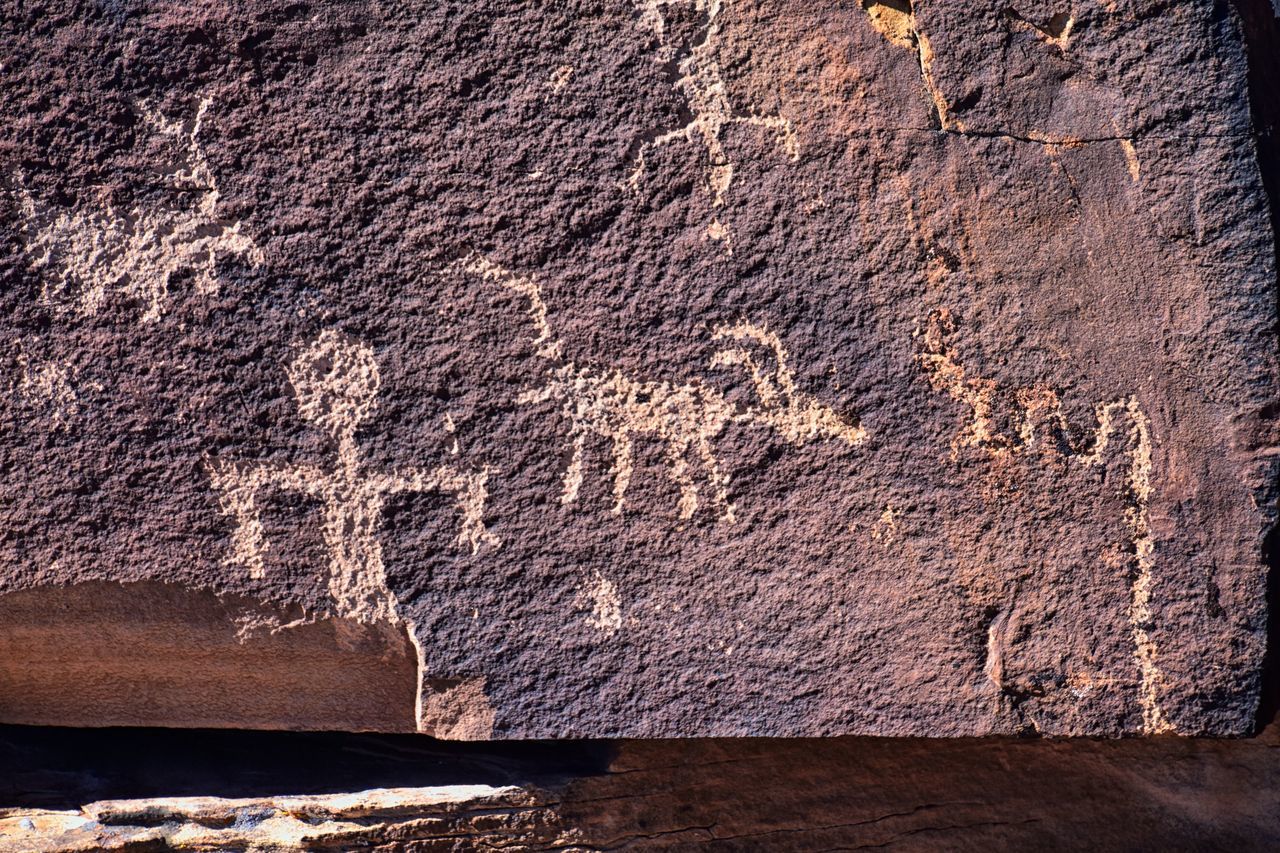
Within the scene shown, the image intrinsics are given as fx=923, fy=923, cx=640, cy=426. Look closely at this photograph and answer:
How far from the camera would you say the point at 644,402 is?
0.72 meters

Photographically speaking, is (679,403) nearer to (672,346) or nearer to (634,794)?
(672,346)

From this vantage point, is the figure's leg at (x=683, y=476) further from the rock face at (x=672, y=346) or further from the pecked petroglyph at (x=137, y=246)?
the pecked petroglyph at (x=137, y=246)

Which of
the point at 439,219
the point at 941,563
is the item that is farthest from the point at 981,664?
the point at 439,219

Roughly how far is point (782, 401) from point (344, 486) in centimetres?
35

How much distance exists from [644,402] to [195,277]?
1.19ft

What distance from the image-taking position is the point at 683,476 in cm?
73

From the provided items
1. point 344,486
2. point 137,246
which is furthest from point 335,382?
point 137,246

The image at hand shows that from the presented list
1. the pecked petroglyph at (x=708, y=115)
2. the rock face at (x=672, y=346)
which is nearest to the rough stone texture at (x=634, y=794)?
the rock face at (x=672, y=346)

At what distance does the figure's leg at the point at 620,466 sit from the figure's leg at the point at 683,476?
3 cm

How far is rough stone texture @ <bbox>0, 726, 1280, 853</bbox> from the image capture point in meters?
0.85

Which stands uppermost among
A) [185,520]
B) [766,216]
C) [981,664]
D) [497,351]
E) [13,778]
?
[766,216]

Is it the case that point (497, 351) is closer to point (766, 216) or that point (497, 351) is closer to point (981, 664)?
point (766, 216)

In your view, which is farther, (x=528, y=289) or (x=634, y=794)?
(x=634, y=794)

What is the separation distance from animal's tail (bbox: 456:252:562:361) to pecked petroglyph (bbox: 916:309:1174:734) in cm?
29
